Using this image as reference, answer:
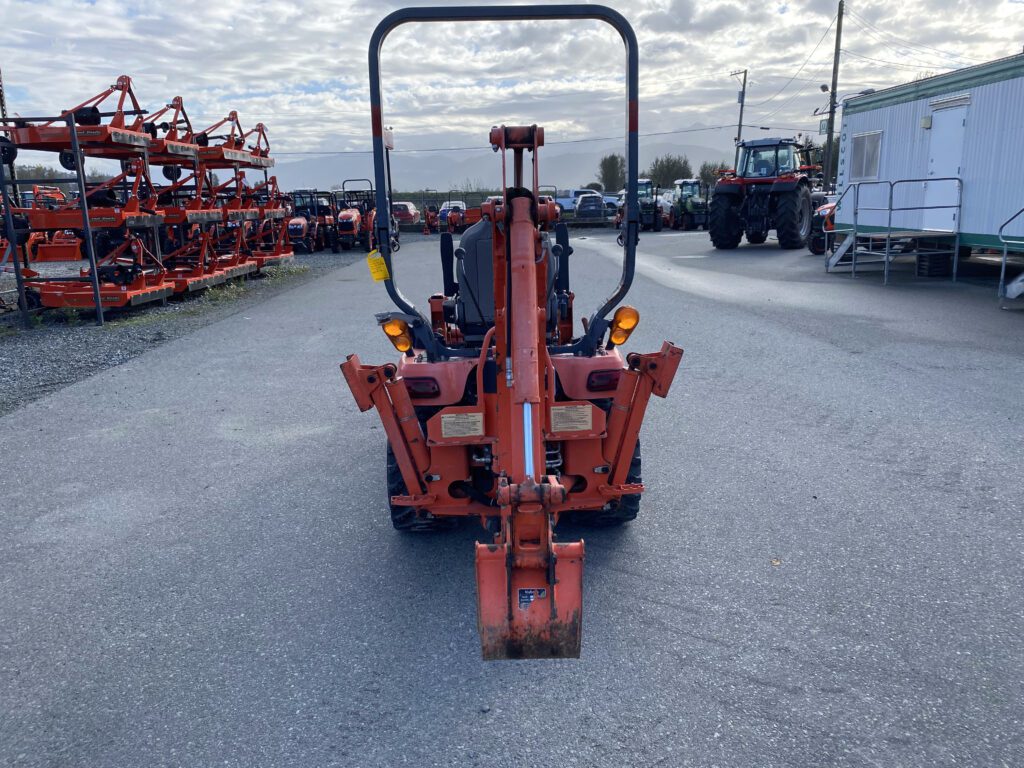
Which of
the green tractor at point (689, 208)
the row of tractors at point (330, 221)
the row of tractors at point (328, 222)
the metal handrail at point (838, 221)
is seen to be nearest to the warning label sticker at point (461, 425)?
the metal handrail at point (838, 221)

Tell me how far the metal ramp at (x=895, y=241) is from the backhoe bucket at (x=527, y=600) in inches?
491

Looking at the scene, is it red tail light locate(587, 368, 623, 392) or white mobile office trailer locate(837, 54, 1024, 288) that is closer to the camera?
red tail light locate(587, 368, 623, 392)

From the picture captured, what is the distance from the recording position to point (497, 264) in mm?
3557

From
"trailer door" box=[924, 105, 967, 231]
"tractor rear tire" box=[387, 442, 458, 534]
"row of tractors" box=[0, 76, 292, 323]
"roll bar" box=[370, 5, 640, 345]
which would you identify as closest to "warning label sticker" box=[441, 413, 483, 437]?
"tractor rear tire" box=[387, 442, 458, 534]

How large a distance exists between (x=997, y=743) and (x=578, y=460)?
1.94 meters

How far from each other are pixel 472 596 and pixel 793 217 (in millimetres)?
19063

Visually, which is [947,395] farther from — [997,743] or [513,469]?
[513,469]

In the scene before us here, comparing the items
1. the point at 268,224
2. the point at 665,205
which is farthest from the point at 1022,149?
the point at 665,205

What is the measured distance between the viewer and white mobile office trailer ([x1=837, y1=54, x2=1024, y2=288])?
12.1 m

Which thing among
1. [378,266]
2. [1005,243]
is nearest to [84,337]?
[378,266]

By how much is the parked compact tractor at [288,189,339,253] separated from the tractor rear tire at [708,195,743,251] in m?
12.3

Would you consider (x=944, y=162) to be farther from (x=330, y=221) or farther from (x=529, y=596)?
(x=330, y=221)

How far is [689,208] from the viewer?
31.8m

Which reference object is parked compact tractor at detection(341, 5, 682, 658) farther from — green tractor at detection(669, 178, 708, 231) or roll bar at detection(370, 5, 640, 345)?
green tractor at detection(669, 178, 708, 231)
